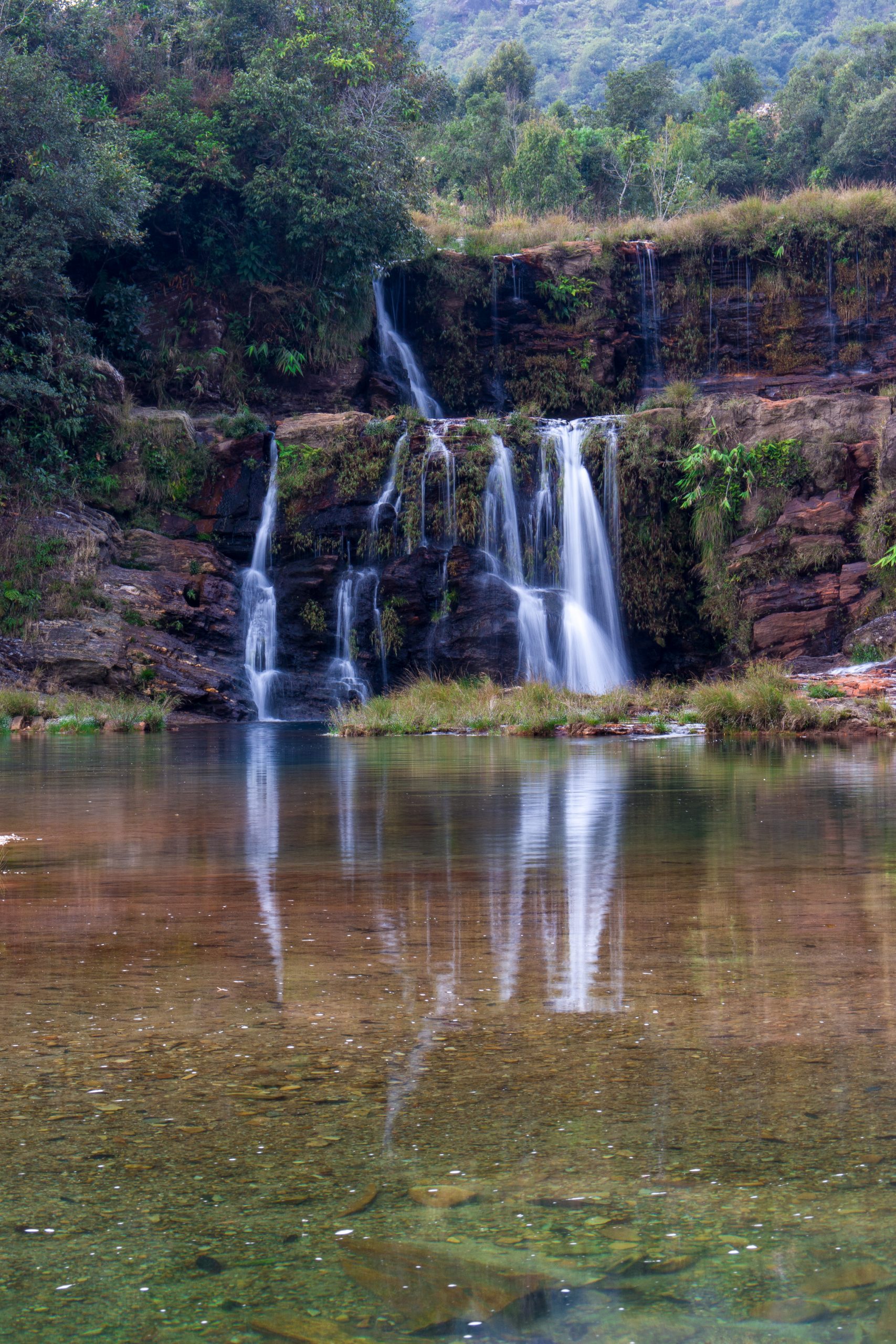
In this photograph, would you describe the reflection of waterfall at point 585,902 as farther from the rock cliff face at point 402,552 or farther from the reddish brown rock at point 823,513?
the reddish brown rock at point 823,513

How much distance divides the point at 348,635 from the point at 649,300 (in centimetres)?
1474

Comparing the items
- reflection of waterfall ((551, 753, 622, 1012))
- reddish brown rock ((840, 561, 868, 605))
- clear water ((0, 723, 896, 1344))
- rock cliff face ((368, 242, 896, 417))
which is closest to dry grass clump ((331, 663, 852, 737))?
reddish brown rock ((840, 561, 868, 605))

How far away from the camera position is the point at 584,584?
93.5ft

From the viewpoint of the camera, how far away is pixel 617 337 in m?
35.6

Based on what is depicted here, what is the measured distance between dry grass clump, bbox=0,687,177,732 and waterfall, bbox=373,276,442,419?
15.4 metres

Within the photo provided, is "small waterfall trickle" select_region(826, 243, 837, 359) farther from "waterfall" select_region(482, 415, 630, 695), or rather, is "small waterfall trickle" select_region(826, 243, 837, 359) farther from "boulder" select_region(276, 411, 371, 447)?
"boulder" select_region(276, 411, 371, 447)

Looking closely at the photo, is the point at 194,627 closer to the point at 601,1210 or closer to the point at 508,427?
the point at 508,427

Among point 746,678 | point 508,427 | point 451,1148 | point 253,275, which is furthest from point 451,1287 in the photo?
point 253,275

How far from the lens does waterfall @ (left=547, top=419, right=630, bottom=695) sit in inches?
1091

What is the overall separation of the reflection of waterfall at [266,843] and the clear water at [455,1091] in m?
0.04

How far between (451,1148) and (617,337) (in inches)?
1379

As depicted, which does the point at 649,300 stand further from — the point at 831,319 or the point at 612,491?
the point at 612,491

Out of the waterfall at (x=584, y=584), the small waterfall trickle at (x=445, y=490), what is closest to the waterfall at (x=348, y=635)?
the small waterfall trickle at (x=445, y=490)

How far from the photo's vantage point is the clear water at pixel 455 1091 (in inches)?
72.6
